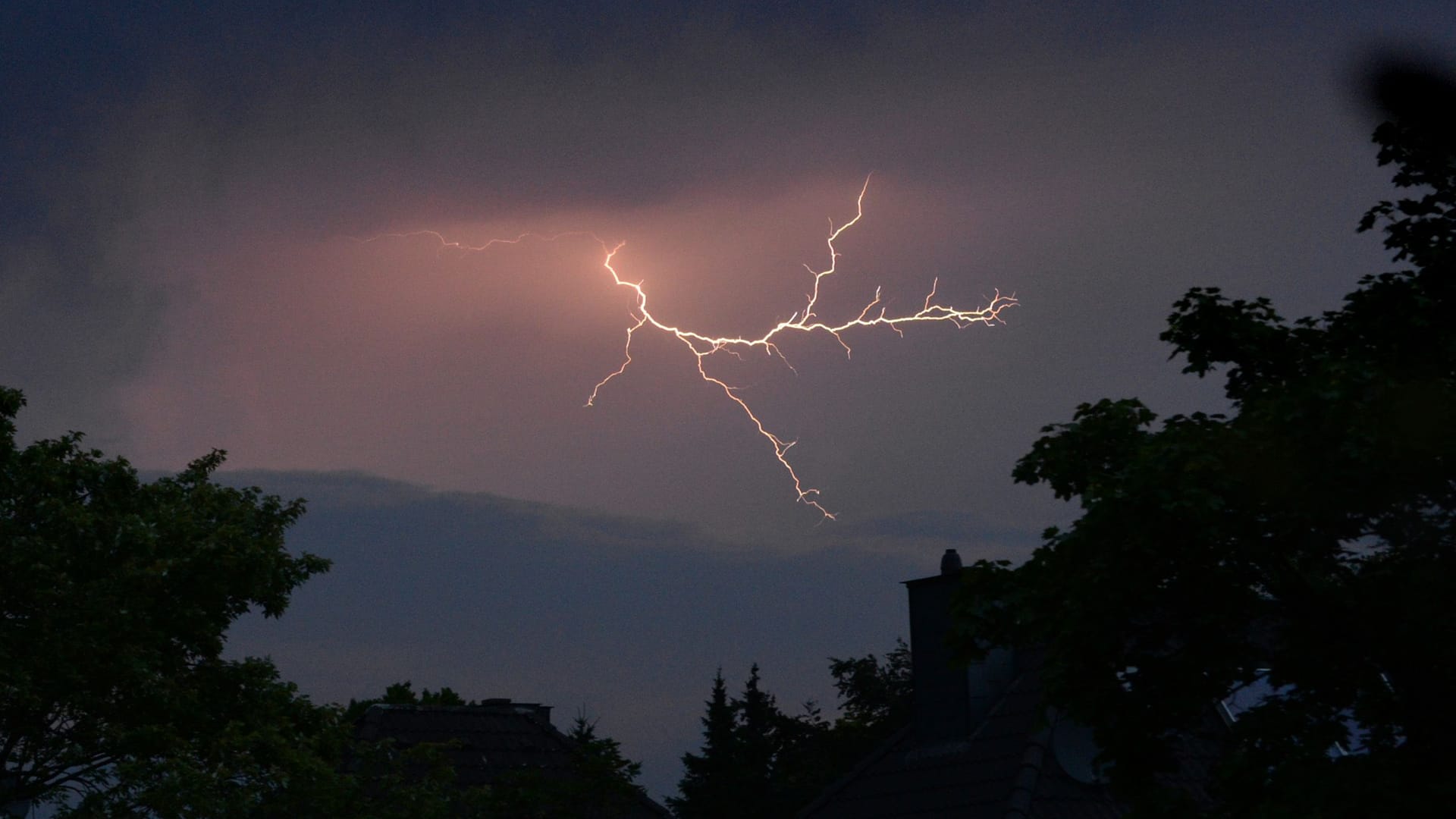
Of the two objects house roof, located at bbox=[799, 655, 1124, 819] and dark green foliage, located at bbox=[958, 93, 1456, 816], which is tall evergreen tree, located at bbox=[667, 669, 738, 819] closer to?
house roof, located at bbox=[799, 655, 1124, 819]

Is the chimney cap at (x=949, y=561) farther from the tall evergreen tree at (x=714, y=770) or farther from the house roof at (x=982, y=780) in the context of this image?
the tall evergreen tree at (x=714, y=770)

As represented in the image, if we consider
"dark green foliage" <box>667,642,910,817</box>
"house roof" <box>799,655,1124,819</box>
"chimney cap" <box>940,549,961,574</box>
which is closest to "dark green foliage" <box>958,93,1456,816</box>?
"house roof" <box>799,655,1124,819</box>

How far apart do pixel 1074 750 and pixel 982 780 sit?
4.75 ft

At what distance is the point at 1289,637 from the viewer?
12031mm

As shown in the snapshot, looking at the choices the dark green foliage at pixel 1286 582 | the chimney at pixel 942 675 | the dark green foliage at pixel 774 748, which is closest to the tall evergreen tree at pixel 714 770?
the dark green foliage at pixel 774 748

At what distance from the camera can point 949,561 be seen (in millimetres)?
24000

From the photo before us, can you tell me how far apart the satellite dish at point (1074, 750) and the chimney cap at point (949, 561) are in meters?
3.85

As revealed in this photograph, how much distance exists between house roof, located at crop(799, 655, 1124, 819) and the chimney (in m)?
0.18

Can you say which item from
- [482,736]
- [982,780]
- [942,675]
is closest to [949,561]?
[942,675]

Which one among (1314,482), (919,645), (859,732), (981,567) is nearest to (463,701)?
(859,732)

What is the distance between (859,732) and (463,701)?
17.5m

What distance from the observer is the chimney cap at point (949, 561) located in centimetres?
2375

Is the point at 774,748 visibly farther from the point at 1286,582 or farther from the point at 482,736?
Result: the point at 1286,582

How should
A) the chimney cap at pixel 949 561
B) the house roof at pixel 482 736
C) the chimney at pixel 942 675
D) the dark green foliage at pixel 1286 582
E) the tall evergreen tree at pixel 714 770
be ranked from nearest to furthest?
the dark green foliage at pixel 1286 582 → the chimney at pixel 942 675 → the chimney cap at pixel 949 561 → the house roof at pixel 482 736 → the tall evergreen tree at pixel 714 770
